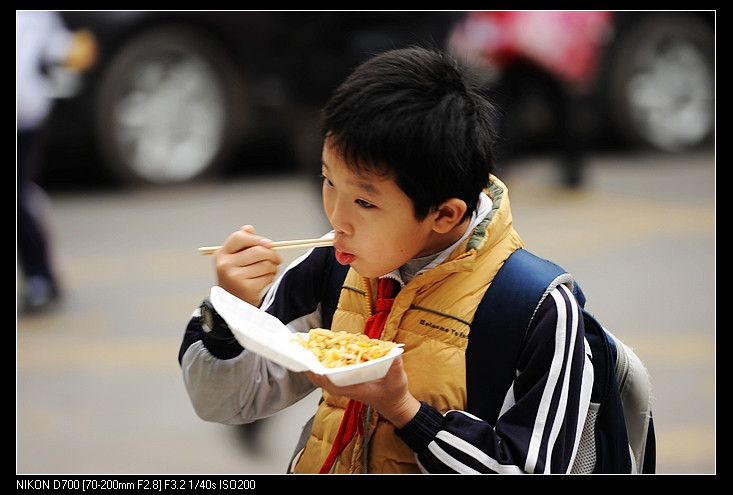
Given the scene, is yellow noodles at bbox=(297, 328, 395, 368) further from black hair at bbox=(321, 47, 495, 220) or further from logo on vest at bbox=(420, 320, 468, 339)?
black hair at bbox=(321, 47, 495, 220)

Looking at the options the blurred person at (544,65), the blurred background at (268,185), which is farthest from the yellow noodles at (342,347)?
the blurred person at (544,65)

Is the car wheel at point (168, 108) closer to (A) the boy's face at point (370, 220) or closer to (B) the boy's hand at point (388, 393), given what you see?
(A) the boy's face at point (370, 220)

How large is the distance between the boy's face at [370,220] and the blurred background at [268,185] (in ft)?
7.38

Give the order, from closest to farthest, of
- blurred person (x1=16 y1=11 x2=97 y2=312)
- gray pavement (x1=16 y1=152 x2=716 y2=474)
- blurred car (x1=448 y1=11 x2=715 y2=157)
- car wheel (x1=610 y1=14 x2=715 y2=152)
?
1. gray pavement (x1=16 y1=152 x2=716 y2=474)
2. blurred person (x1=16 y1=11 x2=97 y2=312)
3. blurred car (x1=448 y1=11 x2=715 y2=157)
4. car wheel (x1=610 y1=14 x2=715 y2=152)

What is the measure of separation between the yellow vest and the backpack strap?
0.02 metres

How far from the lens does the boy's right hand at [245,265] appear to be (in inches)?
66.8

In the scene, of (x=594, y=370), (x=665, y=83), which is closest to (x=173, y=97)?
(x=665, y=83)

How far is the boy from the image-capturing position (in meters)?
1.56

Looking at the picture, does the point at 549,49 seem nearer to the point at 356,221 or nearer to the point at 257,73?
the point at 257,73

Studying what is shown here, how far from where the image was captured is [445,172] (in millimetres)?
Result: 1584

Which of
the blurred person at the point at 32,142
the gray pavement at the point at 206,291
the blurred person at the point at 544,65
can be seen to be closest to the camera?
the gray pavement at the point at 206,291

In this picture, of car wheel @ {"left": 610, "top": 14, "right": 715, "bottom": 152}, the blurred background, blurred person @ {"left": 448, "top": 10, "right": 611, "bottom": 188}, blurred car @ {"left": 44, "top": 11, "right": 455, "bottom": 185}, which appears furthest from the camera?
car wheel @ {"left": 610, "top": 14, "right": 715, "bottom": 152}

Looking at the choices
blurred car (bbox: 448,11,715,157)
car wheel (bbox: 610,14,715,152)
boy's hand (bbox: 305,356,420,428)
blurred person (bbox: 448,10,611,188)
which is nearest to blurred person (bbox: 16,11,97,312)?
blurred person (bbox: 448,10,611,188)

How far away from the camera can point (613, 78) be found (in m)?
7.27
